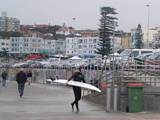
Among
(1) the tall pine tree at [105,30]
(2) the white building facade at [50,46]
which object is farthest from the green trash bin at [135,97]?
(2) the white building facade at [50,46]

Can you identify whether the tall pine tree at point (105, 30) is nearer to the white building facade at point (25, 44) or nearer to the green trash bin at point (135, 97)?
the green trash bin at point (135, 97)

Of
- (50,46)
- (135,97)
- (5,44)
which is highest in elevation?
(135,97)

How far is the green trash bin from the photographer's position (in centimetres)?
1652

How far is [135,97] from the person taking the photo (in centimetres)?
1652

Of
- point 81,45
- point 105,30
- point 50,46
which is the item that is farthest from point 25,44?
point 105,30

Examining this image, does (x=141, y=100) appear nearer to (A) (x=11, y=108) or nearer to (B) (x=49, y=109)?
(B) (x=49, y=109)

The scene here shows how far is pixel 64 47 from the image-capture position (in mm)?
185500

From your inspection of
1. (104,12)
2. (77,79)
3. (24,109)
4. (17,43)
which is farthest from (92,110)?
(17,43)

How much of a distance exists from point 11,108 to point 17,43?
16643 centimetres

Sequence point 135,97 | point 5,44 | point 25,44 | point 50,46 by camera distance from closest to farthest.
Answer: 1. point 135,97
2. point 5,44
3. point 25,44
4. point 50,46

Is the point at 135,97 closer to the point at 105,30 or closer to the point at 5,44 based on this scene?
the point at 105,30

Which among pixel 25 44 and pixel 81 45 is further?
pixel 25 44

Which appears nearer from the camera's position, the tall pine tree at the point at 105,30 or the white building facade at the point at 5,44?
the tall pine tree at the point at 105,30

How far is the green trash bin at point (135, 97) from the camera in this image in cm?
1652
